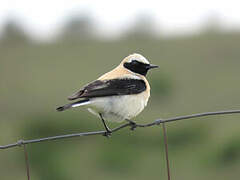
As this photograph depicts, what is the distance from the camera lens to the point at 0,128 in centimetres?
1342

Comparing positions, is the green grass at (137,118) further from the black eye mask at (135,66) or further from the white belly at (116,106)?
the white belly at (116,106)

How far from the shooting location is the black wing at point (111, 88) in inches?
197

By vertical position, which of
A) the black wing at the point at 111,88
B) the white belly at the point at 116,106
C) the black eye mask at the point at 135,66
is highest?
the black eye mask at the point at 135,66

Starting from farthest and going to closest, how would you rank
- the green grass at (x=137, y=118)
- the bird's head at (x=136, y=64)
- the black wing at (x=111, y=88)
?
the green grass at (x=137, y=118)
the bird's head at (x=136, y=64)
the black wing at (x=111, y=88)

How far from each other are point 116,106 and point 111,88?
0.15m

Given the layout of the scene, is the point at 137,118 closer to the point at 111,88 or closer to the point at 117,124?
the point at 117,124

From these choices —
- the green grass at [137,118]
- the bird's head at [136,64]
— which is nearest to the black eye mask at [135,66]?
the bird's head at [136,64]

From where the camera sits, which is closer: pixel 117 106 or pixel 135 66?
pixel 117 106

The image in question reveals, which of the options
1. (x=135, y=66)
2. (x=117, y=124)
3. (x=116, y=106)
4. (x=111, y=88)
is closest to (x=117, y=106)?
(x=116, y=106)

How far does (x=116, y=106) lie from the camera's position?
5141 millimetres

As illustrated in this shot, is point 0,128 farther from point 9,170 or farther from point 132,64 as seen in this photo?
point 132,64

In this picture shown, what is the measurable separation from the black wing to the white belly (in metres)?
0.04

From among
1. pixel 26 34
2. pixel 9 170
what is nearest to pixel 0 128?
pixel 9 170

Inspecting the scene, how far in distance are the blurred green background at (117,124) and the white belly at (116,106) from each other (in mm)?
4673
